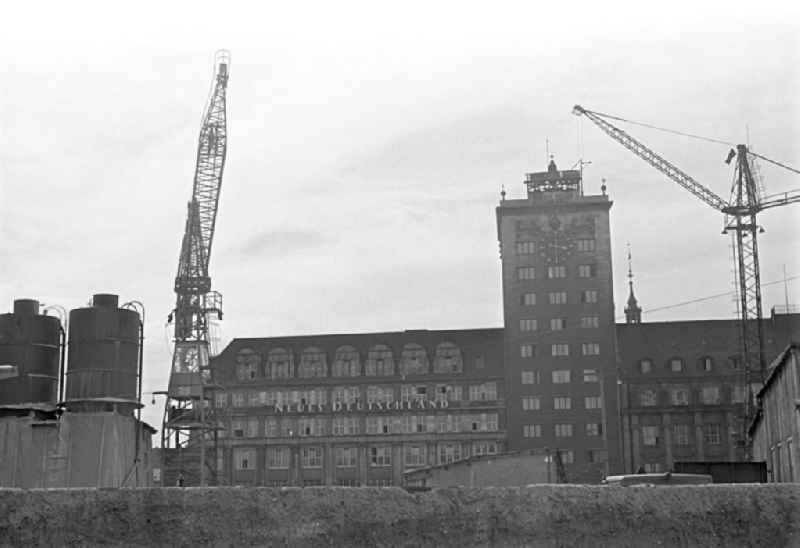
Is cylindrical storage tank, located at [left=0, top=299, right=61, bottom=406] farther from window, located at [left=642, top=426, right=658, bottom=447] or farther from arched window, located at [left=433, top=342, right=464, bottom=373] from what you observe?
Result: window, located at [left=642, top=426, right=658, bottom=447]

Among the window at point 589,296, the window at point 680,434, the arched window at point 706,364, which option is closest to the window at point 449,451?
the window at point 589,296

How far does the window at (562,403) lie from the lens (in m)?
107

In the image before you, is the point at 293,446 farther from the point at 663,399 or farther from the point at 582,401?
the point at 663,399

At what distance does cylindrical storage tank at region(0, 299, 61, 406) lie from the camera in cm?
5353

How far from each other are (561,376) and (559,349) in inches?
109

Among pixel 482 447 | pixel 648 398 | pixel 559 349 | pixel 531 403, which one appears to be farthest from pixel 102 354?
pixel 648 398

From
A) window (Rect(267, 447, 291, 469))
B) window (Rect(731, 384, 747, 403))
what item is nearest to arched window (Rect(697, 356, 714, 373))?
window (Rect(731, 384, 747, 403))

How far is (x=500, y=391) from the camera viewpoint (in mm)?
111750

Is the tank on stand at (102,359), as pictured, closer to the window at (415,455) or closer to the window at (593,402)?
the window at (415,455)

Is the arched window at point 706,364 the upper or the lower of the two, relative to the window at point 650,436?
upper

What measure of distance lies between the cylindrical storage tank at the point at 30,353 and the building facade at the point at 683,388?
2669 inches

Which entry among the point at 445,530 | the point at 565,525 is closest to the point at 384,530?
the point at 445,530

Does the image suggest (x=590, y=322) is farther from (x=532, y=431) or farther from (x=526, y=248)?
(x=532, y=431)

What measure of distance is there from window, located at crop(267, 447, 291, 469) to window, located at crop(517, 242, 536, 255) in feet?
106
